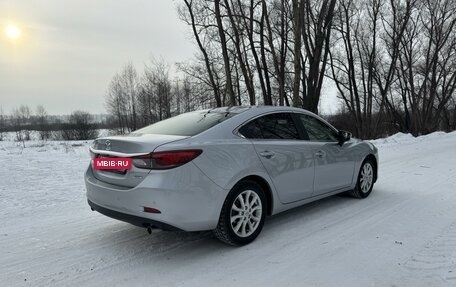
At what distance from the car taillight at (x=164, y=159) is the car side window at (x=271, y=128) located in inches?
35.3

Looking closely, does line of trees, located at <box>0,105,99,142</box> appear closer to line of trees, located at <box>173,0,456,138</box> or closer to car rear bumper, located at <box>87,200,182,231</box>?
line of trees, located at <box>173,0,456,138</box>

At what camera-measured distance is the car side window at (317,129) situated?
5.18m

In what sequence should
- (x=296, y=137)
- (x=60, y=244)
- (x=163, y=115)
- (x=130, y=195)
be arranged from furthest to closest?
(x=163, y=115) < (x=296, y=137) < (x=60, y=244) < (x=130, y=195)

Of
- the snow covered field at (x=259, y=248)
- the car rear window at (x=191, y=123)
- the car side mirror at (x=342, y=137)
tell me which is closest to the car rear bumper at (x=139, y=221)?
the snow covered field at (x=259, y=248)

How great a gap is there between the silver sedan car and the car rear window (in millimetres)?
14

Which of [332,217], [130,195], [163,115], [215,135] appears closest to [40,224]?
[130,195]

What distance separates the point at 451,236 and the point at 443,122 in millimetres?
53505

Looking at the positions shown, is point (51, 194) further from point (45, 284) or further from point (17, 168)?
point (45, 284)

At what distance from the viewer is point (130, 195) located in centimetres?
363

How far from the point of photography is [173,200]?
3.50m

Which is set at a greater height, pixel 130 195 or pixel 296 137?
pixel 296 137

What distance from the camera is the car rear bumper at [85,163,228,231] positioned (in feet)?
11.5

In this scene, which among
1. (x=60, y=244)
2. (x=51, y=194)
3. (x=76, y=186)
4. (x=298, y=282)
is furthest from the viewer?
(x=76, y=186)

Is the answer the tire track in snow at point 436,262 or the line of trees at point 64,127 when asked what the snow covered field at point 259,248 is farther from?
the line of trees at point 64,127
